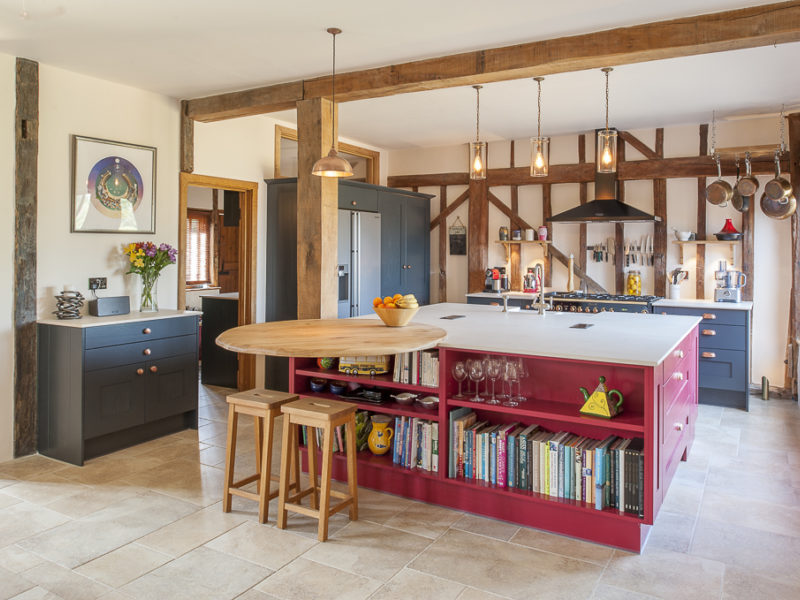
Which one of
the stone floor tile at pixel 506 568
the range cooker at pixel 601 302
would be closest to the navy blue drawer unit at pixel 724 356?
the range cooker at pixel 601 302

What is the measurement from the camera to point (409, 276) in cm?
704

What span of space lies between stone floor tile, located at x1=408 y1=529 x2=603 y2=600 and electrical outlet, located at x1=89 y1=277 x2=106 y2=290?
3.08 meters

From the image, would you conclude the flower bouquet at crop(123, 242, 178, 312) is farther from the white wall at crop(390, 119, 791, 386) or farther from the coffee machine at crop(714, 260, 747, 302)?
the coffee machine at crop(714, 260, 747, 302)

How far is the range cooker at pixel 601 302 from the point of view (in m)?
5.81

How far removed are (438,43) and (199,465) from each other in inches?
119

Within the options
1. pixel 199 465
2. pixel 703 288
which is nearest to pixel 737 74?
pixel 703 288

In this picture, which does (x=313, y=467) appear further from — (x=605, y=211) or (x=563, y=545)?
(x=605, y=211)

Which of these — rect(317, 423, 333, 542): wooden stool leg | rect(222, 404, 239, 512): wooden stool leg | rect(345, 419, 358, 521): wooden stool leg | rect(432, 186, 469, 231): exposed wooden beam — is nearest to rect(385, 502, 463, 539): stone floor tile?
rect(345, 419, 358, 521): wooden stool leg

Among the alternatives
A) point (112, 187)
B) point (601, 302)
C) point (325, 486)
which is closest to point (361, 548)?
point (325, 486)

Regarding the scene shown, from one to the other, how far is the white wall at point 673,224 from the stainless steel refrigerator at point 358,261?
1.53 meters

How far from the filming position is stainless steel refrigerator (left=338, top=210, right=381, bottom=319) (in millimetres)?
5902

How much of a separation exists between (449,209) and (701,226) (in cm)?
283

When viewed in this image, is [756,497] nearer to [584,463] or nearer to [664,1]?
[584,463]

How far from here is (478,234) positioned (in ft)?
23.9
